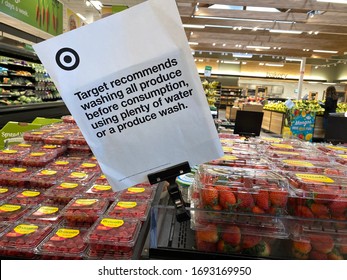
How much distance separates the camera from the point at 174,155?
→ 88 cm

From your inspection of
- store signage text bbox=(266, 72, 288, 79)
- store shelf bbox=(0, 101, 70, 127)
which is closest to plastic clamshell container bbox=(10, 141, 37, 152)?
store shelf bbox=(0, 101, 70, 127)

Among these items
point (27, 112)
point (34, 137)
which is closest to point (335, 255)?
point (34, 137)

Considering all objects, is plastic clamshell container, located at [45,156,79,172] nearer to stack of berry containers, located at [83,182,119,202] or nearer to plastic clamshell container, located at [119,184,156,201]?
stack of berry containers, located at [83,182,119,202]

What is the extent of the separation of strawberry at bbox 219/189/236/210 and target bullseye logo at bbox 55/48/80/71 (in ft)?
2.07

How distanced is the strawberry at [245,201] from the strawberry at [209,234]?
0.12 m

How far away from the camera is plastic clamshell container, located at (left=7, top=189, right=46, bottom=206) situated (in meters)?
1.56

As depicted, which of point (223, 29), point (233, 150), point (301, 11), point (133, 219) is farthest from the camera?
point (223, 29)

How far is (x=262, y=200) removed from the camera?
1061mm

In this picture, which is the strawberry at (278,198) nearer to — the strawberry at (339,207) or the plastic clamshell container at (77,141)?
the strawberry at (339,207)

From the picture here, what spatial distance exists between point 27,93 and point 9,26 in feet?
5.87

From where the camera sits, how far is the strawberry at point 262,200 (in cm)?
106
